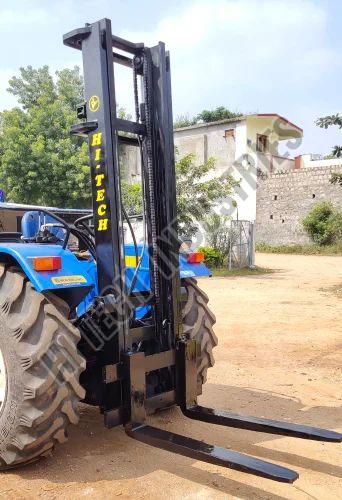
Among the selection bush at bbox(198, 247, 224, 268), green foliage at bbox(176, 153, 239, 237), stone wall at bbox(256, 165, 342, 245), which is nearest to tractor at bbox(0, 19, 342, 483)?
green foliage at bbox(176, 153, 239, 237)

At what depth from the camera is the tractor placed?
3086mm

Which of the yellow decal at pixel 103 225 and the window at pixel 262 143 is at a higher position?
the window at pixel 262 143

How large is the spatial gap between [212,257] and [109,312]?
16.0 metres

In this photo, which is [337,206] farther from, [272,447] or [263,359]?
[272,447]

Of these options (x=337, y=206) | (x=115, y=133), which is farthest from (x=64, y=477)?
Result: (x=337, y=206)

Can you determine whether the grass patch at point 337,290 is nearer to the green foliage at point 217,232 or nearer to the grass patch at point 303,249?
the green foliage at point 217,232

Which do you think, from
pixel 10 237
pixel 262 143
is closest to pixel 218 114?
pixel 262 143

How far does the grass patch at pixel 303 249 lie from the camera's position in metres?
27.9

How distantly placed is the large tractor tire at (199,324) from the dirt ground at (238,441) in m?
0.51

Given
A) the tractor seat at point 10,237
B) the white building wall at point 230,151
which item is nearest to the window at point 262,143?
the white building wall at point 230,151

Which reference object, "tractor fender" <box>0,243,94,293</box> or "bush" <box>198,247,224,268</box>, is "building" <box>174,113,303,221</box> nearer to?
"bush" <box>198,247,224,268</box>

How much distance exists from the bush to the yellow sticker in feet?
52.2

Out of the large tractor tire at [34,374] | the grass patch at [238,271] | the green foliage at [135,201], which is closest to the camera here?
the large tractor tire at [34,374]

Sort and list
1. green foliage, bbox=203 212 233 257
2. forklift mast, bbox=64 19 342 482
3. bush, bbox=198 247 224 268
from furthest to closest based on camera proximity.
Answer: green foliage, bbox=203 212 233 257 < bush, bbox=198 247 224 268 < forklift mast, bbox=64 19 342 482
